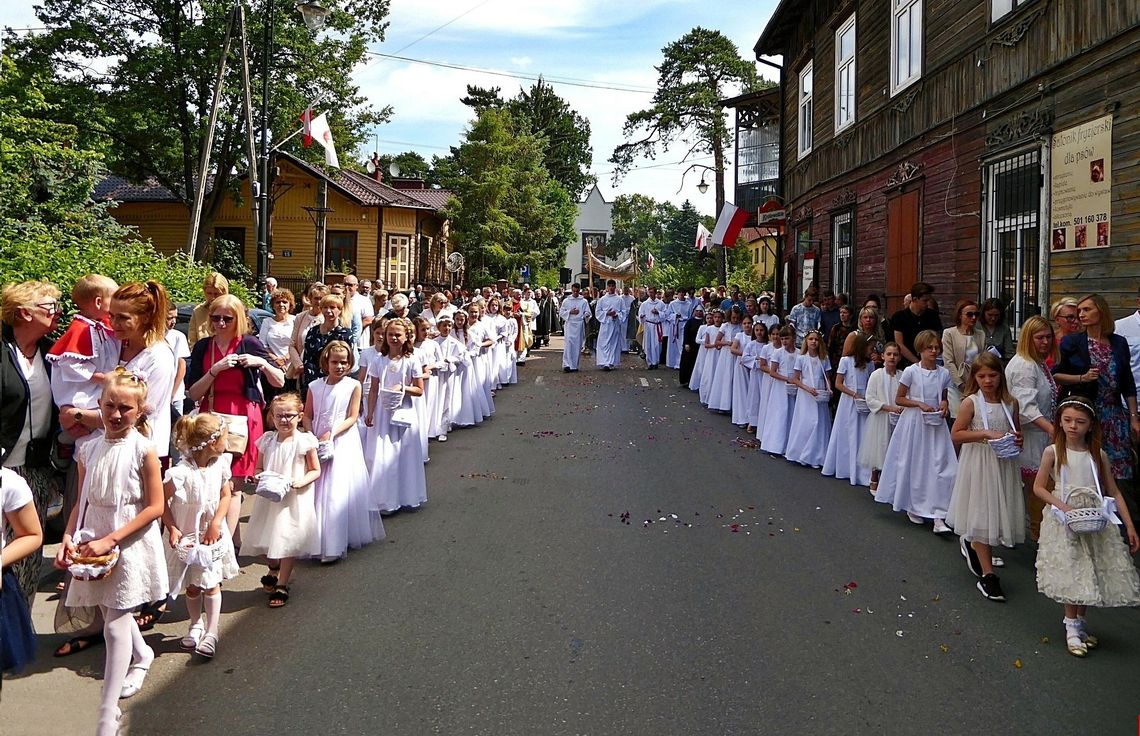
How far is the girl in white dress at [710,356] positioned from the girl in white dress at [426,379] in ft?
19.2

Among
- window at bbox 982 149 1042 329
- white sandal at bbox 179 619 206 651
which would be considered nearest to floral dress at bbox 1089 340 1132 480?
window at bbox 982 149 1042 329

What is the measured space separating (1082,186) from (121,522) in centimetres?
882

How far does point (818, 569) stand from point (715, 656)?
6.13 feet

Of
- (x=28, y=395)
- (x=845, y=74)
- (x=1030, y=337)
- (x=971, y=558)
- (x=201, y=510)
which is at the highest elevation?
(x=845, y=74)

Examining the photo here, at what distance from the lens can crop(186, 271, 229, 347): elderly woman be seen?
665 cm

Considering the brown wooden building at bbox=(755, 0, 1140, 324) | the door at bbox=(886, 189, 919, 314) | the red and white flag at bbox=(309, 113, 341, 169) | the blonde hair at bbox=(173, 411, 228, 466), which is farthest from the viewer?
the red and white flag at bbox=(309, 113, 341, 169)

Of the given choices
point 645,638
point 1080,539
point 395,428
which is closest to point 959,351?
point 1080,539

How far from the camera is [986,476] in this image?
19.8 feet

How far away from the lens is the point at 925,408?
25.5 ft

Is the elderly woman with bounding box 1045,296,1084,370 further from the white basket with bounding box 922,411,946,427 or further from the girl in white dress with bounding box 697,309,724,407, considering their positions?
the girl in white dress with bounding box 697,309,724,407

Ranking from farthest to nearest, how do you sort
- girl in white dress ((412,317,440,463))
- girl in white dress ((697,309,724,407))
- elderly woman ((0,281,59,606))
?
girl in white dress ((697,309,724,407)) < girl in white dress ((412,317,440,463)) < elderly woman ((0,281,59,606))

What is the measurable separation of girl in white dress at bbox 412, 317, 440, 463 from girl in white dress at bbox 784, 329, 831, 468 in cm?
417

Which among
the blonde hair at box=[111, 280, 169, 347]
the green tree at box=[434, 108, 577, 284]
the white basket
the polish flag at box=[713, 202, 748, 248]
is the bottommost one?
the white basket

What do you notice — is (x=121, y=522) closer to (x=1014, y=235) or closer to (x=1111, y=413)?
(x=1111, y=413)
